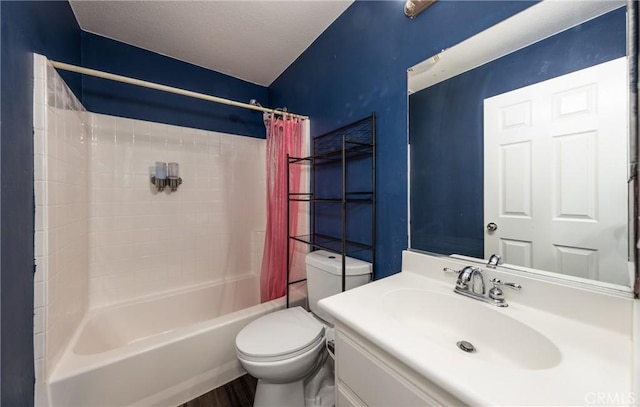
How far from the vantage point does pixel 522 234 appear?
Answer: 829mm

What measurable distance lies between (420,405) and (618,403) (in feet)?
1.14

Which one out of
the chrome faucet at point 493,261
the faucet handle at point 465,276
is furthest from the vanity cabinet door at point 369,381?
the chrome faucet at point 493,261

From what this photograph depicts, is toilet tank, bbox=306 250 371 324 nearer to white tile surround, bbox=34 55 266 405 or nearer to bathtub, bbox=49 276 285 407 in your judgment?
bathtub, bbox=49 276 285 407

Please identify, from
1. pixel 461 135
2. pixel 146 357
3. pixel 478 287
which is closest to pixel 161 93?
pixel 146 357

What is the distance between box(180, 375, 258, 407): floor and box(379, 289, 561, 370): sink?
110 cm

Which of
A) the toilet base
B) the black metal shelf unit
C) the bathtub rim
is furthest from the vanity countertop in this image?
the bathtub rim

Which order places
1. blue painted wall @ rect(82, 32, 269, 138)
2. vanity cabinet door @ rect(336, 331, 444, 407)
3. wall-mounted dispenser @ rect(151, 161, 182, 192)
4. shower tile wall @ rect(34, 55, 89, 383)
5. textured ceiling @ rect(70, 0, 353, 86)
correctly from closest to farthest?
vanity cabinet door @ rect(336, 331, 444, 407) → shower tile wall @ rect(34, 55, 89, 383) → textured ceiling @ rect(70, 0, 353, 86) → blue painted wall @ rect(82, 32, 269, 138) → wall-mounted dispenser @ rect(151, 161, 182, 192)

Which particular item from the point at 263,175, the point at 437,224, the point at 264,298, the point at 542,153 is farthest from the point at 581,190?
the point at 263,175

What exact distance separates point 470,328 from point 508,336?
0.36 feet

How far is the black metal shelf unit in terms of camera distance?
4.28 feet

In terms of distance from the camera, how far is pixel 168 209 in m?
1.99

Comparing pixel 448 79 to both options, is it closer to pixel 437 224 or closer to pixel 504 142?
pixel 504 142

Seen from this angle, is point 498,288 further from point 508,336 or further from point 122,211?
point 122,211

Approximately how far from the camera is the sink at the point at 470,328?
0.63 m
